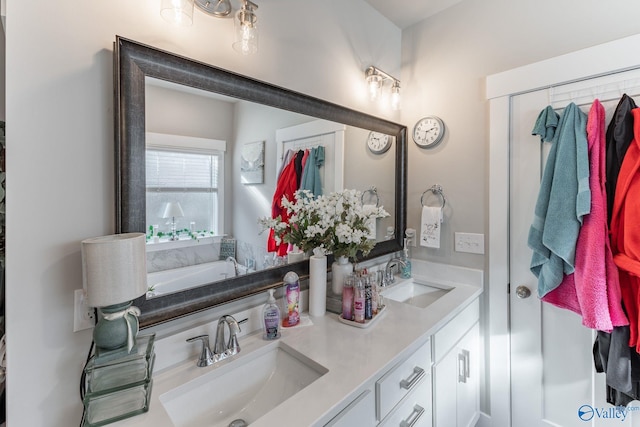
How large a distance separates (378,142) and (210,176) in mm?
1169

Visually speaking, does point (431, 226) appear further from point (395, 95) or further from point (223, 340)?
point (223, 340)

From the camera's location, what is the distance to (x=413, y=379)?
1.16 m

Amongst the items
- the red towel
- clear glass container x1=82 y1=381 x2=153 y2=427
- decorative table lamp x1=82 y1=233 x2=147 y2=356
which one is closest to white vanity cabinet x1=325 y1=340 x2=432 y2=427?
clear glass container x1=82 y1=381 x2=153 y2=427

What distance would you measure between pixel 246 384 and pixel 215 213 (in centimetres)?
65

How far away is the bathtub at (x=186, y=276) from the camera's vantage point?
0.99m

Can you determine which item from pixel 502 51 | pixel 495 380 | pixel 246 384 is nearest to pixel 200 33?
pixel 246 384

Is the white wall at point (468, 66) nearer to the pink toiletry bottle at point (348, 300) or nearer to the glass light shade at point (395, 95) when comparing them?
the glass light shade at point (395, 95)

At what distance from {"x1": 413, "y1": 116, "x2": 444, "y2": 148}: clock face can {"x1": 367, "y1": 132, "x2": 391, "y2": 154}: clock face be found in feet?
0.71

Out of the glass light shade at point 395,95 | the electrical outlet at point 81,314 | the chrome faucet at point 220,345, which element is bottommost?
the chrome faucet at point 220,345

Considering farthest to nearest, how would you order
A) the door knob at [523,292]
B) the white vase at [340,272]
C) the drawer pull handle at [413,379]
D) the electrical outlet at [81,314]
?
1. the door knob at [523,292]
2. the white vase at [340,272]
3. the drawer pull handle at [413,379]
4. the electrical outlet at [81,314]

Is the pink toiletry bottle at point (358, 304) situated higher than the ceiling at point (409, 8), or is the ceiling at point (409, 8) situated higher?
the ceiling at point (409, 8)

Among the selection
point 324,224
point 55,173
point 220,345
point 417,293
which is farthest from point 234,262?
point 417,293

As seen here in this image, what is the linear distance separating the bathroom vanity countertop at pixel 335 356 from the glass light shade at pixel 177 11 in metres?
1.18

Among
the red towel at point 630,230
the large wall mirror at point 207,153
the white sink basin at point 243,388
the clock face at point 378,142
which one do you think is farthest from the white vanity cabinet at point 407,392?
the clock face at point 378,142
